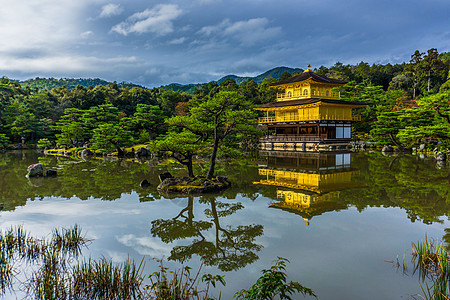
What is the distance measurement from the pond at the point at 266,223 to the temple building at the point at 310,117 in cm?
1844

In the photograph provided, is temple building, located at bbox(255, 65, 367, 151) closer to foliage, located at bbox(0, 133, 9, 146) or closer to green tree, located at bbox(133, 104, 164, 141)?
green tree, located at bbox(133, 104, 164, 141)

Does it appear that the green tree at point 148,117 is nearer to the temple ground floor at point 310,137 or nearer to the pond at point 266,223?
the temple ground floor at point 310,137

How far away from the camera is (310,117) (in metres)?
33.9

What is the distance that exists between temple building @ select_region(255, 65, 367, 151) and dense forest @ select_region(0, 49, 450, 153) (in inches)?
136

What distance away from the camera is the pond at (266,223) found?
5.25 meters

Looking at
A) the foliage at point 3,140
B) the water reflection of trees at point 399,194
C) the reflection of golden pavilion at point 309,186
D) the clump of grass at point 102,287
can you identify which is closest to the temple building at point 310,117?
the reflection of golden pavilion at point 309,186

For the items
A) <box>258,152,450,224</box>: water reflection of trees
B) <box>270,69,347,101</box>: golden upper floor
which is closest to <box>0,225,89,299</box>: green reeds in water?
<box>258,152,450,224</box>: water reflection of trees

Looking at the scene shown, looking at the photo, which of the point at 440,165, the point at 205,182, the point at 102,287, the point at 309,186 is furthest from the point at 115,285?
the point at 440,165

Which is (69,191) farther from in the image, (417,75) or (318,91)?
(417,75)

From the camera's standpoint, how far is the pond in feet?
17.2

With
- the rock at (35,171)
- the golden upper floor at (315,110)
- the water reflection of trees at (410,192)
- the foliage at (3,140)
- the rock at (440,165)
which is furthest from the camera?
the foliage at (3,140)

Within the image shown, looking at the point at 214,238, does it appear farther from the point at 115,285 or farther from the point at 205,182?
the point at 205,182

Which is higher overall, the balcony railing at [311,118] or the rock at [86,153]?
the balcony railing at [311,118]

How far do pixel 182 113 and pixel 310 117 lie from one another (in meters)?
19.3
